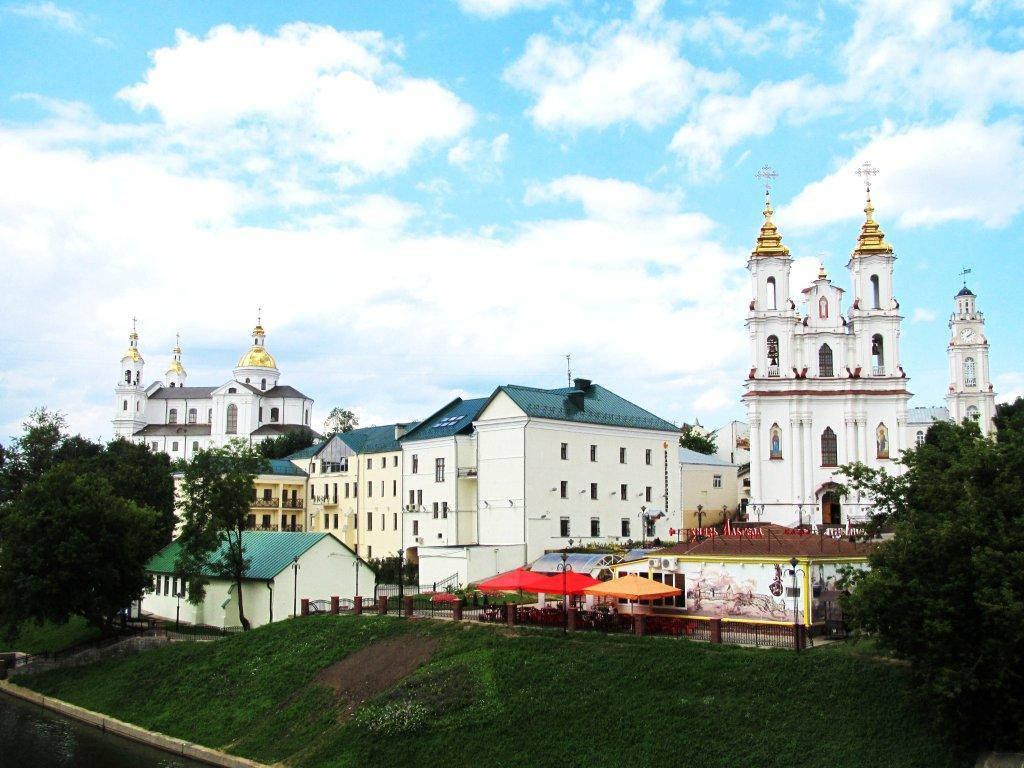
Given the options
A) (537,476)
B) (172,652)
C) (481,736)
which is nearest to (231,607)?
(172,652)

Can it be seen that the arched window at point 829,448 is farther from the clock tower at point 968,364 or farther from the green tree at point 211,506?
the clock tower at point 968,364

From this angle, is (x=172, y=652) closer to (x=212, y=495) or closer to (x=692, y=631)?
(x=212, y=495)

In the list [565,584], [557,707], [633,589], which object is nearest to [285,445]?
[565,584]

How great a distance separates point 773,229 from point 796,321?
20.1 ft

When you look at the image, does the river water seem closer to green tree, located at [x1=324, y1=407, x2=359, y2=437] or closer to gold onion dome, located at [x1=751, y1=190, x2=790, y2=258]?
gold onion dome, located at [x1=751, y1=190, x2=790, y2=258]

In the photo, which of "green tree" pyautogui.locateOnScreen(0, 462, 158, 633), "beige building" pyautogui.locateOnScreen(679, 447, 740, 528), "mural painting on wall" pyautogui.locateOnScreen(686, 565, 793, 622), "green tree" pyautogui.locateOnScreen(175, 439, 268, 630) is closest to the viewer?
"mural painting on wall" pyautogui.locateOnScreen(686, 565, 793, 622)

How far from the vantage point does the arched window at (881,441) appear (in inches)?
2356

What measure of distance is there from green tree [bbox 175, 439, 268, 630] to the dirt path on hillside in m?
11.3

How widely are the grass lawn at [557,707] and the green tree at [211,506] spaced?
762 cm

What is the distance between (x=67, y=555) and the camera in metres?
42.9

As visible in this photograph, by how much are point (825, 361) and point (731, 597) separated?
109 ft

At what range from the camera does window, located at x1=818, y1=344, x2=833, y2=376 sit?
61.4 meters

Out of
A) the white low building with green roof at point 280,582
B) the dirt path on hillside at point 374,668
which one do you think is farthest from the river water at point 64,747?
the white low building with green roof at point 280,582

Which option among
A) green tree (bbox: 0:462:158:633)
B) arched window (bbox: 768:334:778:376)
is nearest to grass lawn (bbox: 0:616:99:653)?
green tree (bbox: 0:462:158:633)
